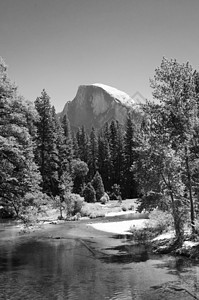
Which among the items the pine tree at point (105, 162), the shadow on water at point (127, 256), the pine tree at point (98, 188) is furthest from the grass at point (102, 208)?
the shadow on water at point (127, 256)

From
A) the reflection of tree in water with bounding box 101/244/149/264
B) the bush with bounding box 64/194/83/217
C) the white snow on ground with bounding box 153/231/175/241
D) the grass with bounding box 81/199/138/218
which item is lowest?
the reflection of tree in water with bounding box 101/244/149/264

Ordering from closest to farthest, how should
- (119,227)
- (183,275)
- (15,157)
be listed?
(183,275) → (15,157) → (119,227)

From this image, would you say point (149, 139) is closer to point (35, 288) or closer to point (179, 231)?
point (179, 231)

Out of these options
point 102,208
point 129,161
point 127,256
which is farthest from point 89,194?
point 127,256

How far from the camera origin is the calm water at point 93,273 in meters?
11.6

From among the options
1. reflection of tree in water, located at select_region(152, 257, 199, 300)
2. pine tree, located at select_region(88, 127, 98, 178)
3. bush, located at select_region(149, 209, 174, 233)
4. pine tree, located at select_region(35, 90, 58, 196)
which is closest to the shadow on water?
reflection of tree in water, located at select_region(152, 257, 199, 300)

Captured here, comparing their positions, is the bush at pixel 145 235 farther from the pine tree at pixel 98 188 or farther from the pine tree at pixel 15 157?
the pine tree at pixel 98 188

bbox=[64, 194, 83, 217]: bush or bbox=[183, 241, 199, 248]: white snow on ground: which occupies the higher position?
bbox=[64, 194, 83, 217]: bush

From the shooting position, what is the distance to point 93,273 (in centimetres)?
1473

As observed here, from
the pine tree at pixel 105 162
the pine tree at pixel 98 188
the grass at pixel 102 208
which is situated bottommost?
the grass at pixel 102 208

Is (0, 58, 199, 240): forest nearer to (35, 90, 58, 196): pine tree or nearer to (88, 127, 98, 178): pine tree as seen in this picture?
(35, 90, 58, 196): pine tree

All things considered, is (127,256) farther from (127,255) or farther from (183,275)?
(183,275)

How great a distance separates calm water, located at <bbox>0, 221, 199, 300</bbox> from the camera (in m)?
11.6

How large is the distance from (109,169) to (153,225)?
184 ft
